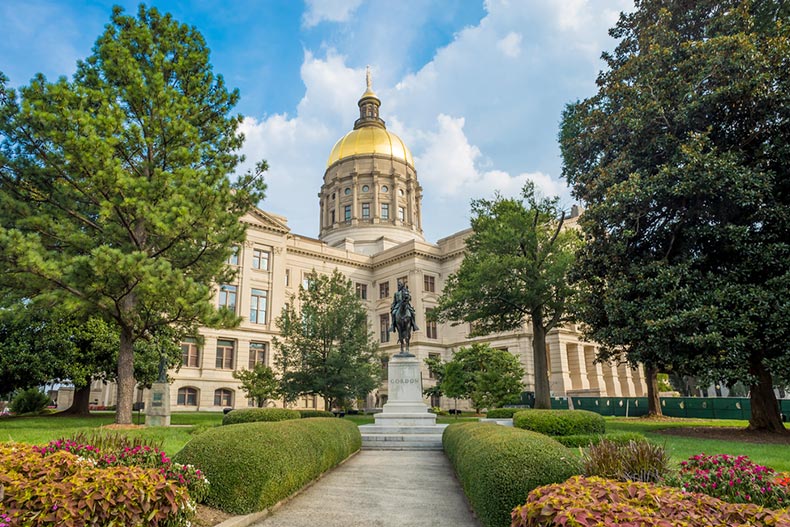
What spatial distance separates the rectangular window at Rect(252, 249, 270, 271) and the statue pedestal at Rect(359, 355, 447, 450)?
101ft

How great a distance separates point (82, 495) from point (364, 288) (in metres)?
55.0

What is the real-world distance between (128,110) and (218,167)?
4561 millimetres

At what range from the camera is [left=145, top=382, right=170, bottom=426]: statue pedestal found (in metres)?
20.2

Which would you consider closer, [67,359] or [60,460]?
[60,460]

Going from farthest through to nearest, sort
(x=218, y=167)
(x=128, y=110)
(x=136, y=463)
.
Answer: (x=128, y=110) → (x=218, y=167) → (x=136, y=463)

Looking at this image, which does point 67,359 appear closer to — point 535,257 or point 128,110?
point 128,110

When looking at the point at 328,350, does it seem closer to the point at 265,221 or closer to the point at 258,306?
the point at 258,306

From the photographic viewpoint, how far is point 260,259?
50.1 metres

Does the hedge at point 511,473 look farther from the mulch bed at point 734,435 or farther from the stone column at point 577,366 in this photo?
the stone column at point 577,366

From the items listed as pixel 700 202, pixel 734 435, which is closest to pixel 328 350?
pixel 734 435

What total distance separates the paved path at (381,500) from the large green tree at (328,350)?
15135mm

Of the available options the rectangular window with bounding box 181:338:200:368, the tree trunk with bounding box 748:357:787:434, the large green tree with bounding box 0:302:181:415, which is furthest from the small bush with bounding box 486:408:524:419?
the rectangular window with bounding box 181:338:200:368

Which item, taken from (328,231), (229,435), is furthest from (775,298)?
(328,231)

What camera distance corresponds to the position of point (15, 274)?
16016mm
